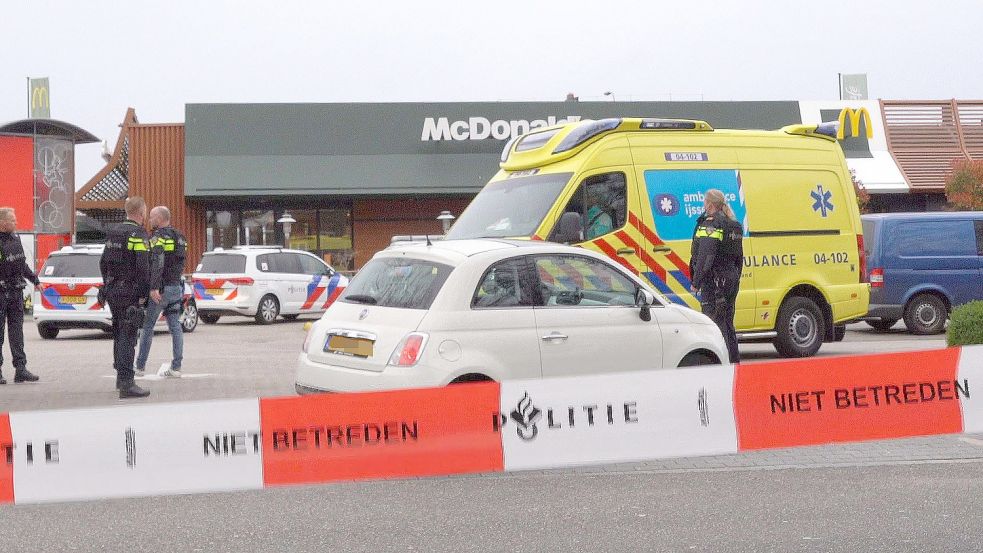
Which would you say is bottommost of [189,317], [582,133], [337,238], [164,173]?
[189,317]

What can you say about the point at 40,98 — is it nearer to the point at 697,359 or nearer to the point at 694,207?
the point at 694,207

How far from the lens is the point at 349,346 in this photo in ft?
26.5

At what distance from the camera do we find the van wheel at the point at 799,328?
44.9ft

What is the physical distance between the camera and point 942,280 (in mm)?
17734

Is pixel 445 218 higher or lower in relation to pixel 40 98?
lower

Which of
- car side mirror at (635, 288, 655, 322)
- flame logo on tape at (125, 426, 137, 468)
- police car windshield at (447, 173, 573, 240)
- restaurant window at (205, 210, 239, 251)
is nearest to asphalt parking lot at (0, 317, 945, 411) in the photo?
police car windshield at (447, 173, 573, 240)

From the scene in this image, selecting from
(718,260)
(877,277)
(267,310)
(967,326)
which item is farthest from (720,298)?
(267,310)

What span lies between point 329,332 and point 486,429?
2.16 meters

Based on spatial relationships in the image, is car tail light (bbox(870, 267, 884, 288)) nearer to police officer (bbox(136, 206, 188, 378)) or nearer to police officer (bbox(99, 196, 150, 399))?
police officer (bbox(136, 206, 188, 378))

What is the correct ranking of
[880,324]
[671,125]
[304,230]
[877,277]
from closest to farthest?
[671,125], [877,277], [880,324], [304,230]

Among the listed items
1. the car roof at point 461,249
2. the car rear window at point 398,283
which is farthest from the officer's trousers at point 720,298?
the car rear window at point 398,283

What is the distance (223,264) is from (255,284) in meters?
0.80

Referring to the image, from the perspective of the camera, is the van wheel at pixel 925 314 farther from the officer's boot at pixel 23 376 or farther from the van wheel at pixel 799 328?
the officer's boot at pixel 23 376

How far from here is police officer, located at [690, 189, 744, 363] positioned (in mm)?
11508
